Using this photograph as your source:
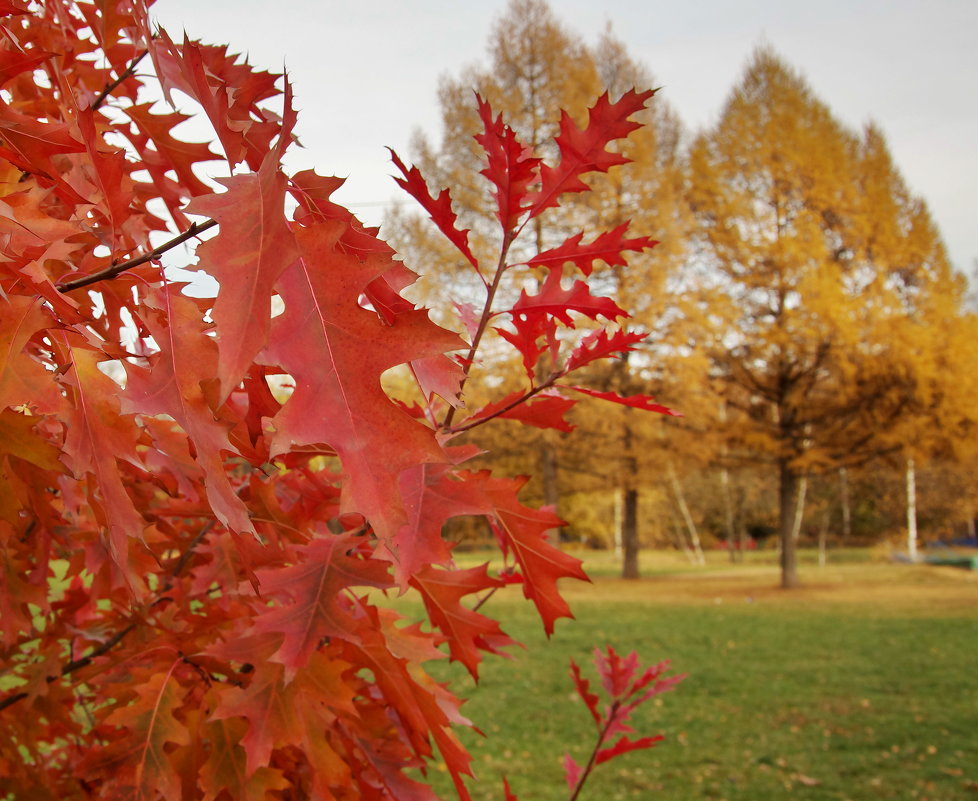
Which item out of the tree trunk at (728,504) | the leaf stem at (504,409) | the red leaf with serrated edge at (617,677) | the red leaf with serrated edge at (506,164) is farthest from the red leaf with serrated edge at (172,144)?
the tree trunk at (728,504)

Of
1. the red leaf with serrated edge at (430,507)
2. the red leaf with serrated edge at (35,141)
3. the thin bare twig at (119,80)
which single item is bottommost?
the red leaf with serrated edge at (430,507)

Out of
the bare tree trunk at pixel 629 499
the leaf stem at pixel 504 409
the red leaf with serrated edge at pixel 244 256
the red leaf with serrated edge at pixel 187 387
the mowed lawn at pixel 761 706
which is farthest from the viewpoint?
the bare tree trunk at pixel 629 499

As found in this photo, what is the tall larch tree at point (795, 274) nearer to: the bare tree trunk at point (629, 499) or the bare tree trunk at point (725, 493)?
the bare tree trunk at point (725, 493)

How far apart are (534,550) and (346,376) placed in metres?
0.52

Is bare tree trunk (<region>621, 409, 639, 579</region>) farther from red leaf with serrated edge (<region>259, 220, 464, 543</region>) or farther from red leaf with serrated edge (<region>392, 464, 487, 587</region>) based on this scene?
red leaf with serrated edge (<region>259, 220, 464, 543</region>)

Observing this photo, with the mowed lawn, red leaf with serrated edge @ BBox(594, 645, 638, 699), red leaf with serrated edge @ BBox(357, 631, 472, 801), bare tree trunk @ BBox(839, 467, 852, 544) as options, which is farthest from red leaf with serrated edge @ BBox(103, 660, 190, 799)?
bare tree trunk @ BBox(839, 467, 852, 544)

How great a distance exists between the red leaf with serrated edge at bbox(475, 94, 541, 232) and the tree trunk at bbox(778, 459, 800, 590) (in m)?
15.7

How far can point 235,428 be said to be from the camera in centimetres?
73

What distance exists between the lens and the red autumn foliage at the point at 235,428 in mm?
457

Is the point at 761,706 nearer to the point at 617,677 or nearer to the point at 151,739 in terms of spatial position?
the point at 617,677

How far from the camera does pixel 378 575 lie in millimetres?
771

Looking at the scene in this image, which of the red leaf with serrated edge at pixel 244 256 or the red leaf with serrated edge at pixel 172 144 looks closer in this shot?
the red leaf with serrated edge at pixel 244 256

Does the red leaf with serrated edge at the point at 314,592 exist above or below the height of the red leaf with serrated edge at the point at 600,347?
below

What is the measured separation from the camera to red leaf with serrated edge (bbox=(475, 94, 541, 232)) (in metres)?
0.88
